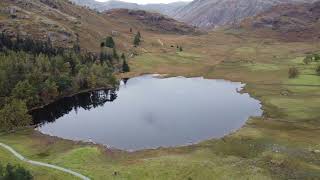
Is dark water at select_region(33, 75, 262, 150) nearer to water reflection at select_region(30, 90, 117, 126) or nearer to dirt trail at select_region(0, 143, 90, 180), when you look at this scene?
water reflection at select_region(30, 90, 117, 126)

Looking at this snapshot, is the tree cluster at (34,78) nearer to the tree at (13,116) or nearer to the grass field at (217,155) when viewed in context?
the tree at (13,116)

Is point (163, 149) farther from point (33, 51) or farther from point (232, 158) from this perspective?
point (33, 51)

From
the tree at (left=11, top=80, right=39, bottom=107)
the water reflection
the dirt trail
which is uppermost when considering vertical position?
the tree at (left=11, top=80, right=39, bottom=107)

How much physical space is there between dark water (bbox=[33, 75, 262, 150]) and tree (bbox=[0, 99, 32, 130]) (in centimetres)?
587

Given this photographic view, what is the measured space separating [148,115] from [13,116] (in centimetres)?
4125

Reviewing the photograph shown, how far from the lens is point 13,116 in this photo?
398 ft

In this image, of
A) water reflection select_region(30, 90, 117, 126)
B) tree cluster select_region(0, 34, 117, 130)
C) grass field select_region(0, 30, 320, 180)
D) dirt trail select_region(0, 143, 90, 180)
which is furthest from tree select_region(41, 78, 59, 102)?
dirt trail select_region(0, 143, 90, 180)

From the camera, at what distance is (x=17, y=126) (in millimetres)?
123125

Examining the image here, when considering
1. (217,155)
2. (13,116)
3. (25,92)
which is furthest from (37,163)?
(25,92)

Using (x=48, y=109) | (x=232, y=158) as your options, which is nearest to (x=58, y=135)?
(x=48, y=109)

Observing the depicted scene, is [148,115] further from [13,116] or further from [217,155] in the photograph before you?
[217,155]

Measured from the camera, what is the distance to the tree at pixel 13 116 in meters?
119

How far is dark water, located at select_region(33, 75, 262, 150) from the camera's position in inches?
4697

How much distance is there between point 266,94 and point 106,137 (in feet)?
244
